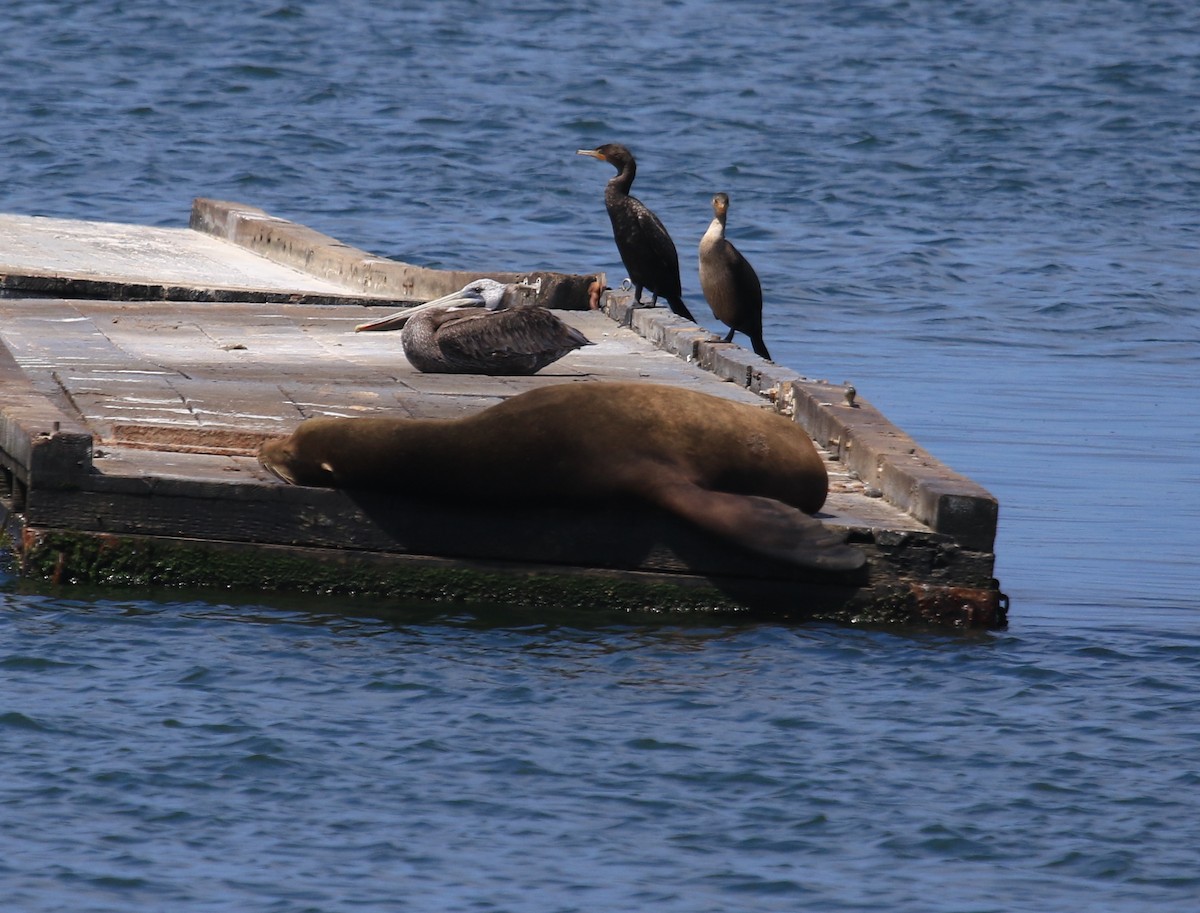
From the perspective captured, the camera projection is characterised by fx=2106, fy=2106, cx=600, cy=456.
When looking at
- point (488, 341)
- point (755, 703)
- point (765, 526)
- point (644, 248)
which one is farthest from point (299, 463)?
point (644, 248)

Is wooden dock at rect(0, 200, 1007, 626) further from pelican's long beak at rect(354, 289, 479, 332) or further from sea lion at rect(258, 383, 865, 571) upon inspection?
Result: pelican's long beak at rect(354, 289, 479, 332)

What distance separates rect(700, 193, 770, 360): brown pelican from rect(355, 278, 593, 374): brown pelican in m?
2.00

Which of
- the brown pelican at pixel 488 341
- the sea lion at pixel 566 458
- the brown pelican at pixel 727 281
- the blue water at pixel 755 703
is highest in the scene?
the brown pelican at pixel 727 281

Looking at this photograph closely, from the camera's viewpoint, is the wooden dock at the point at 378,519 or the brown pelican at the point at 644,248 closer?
the wooden dock at the point at 378,519

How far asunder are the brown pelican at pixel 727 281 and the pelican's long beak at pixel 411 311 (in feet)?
4.96

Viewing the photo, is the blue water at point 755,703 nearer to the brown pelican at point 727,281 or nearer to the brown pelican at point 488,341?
the brown pelican at point 727,281

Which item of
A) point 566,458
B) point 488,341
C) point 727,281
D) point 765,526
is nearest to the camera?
point 765,526

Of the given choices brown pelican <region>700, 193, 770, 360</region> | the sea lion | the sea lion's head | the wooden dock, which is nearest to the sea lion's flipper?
the sea lion

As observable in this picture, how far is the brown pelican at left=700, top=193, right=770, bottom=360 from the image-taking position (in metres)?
12.3

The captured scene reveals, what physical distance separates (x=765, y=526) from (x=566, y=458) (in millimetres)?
792

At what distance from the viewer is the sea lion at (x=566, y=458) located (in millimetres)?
7754

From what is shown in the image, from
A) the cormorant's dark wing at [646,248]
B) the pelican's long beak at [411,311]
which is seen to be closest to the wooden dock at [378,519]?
the pelican's long beak at [411,311]

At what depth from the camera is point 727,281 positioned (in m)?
12.3

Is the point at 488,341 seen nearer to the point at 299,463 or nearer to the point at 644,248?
the point at 299,463
